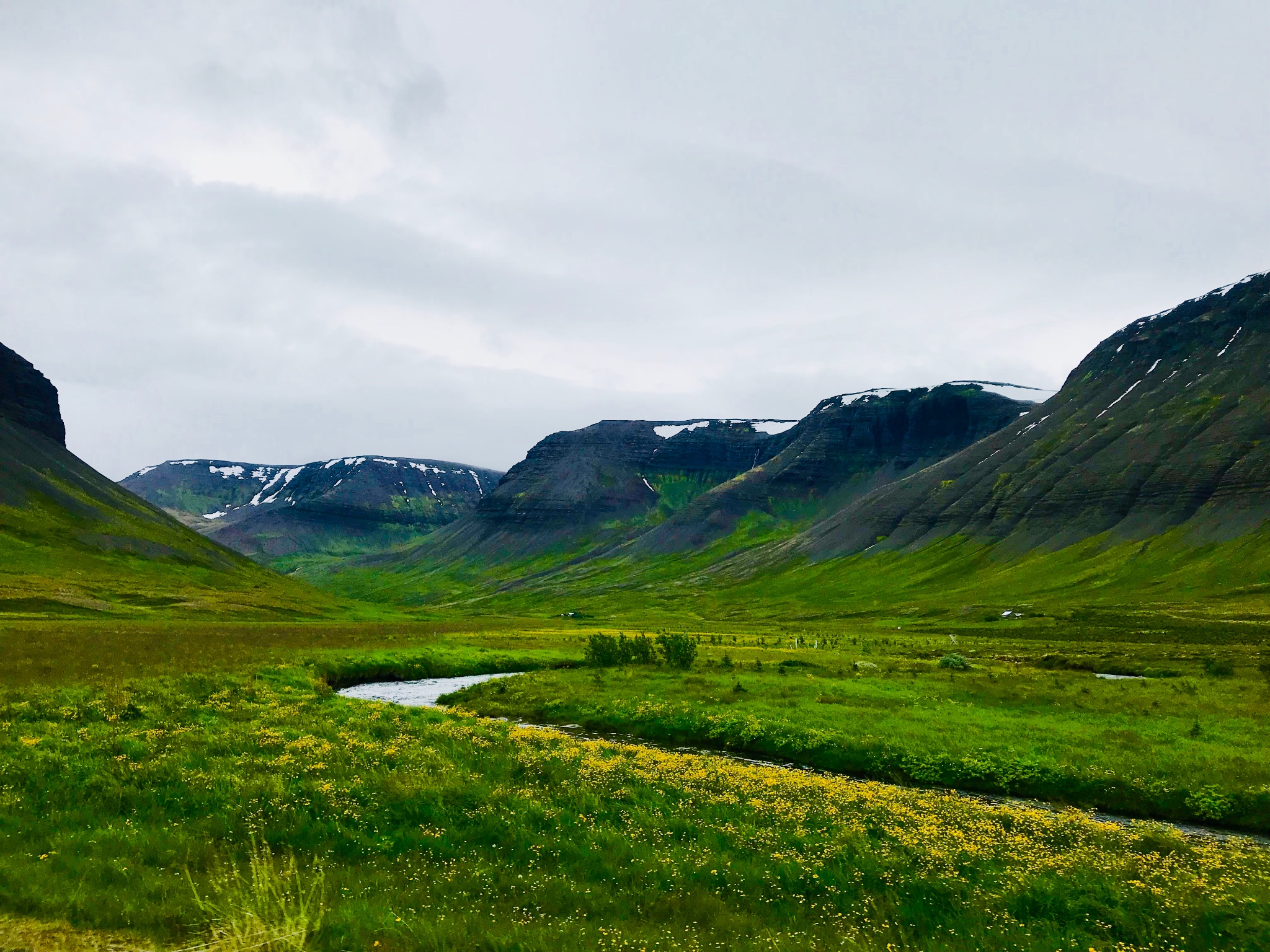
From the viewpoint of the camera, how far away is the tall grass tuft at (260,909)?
444 inches

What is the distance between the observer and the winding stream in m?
24.3

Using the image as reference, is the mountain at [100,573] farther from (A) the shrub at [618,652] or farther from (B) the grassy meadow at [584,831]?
(B) the grassy meadow at [584,831]

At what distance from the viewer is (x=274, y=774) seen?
23.2 m

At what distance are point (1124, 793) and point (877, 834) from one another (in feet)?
43.1

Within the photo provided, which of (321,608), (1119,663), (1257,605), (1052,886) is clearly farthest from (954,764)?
(321,608)

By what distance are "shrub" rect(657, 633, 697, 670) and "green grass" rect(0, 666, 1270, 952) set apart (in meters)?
32.4

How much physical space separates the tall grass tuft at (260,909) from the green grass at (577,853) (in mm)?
478

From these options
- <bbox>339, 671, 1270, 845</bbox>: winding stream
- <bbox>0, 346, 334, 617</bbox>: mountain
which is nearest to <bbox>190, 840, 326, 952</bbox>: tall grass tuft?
<bbox>339, 671, 1270, 845</bbox>: winding stream

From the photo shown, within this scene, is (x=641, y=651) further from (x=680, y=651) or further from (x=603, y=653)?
(x=680, y=651)

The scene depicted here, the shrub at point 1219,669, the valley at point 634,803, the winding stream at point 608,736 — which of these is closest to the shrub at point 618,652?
the valley at point 634,803

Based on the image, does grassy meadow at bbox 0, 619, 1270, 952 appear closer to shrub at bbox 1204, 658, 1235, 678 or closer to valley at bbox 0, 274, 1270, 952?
valley at bbox 0, 274, 1270, 952

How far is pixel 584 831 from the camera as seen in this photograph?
19.8 metres

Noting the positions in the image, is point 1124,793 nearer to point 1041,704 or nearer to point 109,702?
point 1041,704

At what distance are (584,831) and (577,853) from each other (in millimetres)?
1562
